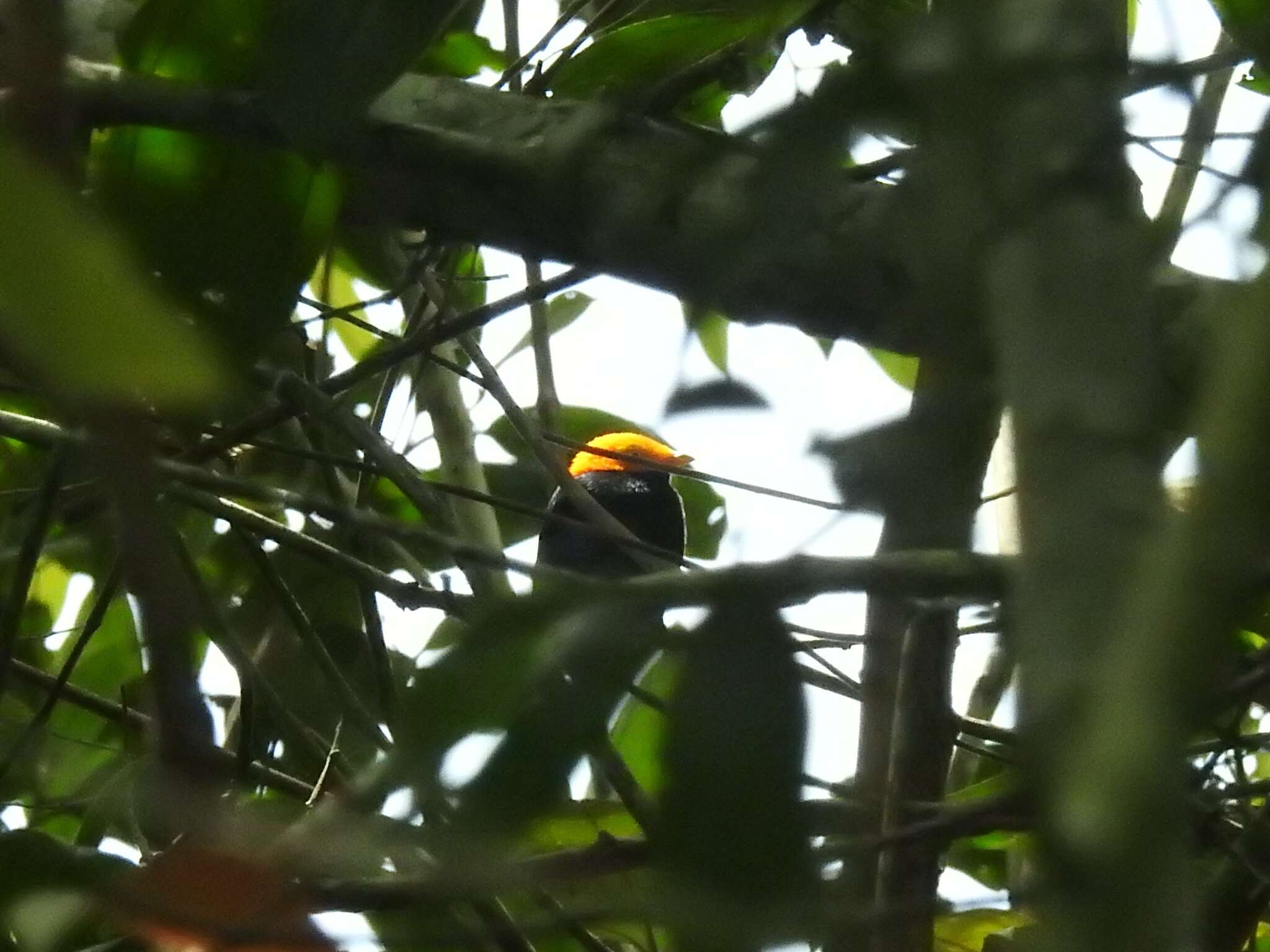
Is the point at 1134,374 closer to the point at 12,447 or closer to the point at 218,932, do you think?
the point at 218,932

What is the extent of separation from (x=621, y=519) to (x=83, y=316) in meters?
2.10

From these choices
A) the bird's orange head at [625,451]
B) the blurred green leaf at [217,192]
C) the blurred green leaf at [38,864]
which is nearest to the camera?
the blurred green leaf at [217,192]

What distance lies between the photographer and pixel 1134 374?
0.28 m

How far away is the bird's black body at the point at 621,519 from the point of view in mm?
1625

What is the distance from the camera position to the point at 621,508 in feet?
7.75

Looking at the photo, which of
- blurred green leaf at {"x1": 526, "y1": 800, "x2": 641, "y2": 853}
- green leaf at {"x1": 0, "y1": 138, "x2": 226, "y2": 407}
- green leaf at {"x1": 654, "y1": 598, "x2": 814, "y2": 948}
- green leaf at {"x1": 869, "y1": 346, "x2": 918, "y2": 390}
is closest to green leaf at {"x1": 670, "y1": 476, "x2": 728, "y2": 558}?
green leaf at {"x1": 869, "y1": 346, "x2": 918, "y2": 390}

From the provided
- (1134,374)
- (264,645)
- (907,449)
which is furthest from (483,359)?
(1134,374)

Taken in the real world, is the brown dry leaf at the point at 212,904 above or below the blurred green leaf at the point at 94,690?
below

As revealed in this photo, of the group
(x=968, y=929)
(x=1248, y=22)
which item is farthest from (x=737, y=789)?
(x=968, y=929)

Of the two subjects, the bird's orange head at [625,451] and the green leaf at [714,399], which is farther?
the bird's orange head at [625,451]

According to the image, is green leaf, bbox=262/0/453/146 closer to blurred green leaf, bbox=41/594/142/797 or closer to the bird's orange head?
blurred green leaf, bbox=41/594/142/797

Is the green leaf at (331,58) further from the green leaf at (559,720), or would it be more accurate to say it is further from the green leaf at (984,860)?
the green leaf at (984,860)

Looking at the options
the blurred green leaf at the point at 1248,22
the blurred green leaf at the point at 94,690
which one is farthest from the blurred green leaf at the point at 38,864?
the blurred green leaf at the point at 1248,22

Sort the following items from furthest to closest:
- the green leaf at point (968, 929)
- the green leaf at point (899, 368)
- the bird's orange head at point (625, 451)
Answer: the bird's orange head at point (625, 451) → the green leaf at point (899, 368) → the green leaf at point (968, 929)
